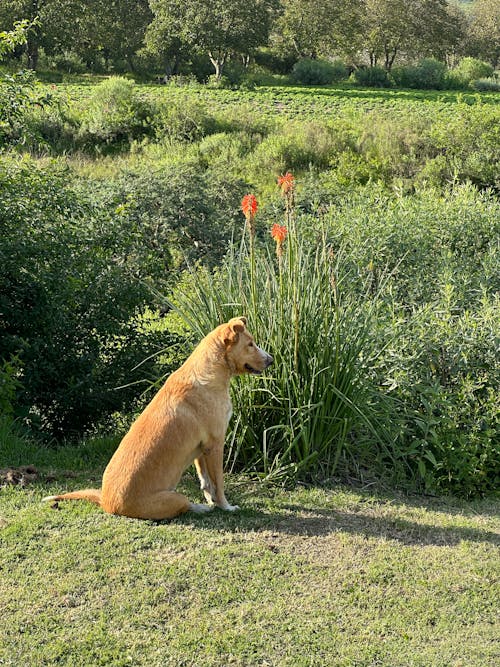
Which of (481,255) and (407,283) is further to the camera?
(481,255)

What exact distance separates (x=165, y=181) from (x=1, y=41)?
9.65 m

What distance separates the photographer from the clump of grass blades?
6.09m

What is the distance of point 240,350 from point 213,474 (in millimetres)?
867

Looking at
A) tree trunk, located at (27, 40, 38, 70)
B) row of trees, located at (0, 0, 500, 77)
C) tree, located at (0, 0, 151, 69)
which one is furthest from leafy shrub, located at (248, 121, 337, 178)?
tree trunk, located at (27, 40, 38, 70)

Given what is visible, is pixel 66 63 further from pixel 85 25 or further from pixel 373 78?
pixel 373 78

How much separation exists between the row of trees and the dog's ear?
46460mm

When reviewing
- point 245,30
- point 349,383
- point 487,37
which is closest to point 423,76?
point 245,30

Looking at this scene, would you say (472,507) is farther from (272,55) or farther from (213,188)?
(272,55)

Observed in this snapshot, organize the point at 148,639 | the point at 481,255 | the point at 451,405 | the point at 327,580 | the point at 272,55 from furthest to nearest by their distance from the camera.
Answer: the point at 272,55, the point at 481,255, the point at 451,405, the point at 327,580, the point at 148,639

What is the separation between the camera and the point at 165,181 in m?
18.3

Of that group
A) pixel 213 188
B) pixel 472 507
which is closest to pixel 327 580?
pixel 472 507

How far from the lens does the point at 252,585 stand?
14.5ft

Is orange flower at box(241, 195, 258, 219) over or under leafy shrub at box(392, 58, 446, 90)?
under

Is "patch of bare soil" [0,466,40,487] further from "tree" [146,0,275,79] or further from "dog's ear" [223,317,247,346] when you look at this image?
"tree" [146,0,275,79]
